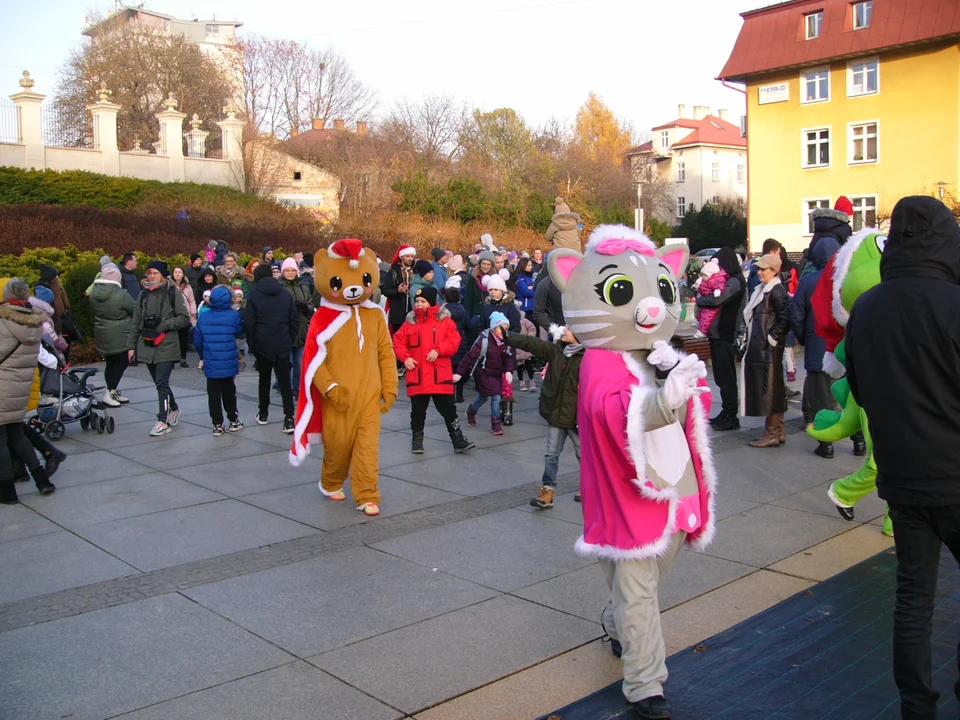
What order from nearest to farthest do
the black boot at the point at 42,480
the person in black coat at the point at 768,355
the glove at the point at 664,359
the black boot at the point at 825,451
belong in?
1. the glove at the point at 664,359
2. the black boot at the point at 42,480
3. the black boot at the point at 825,451
4. the person in black coat at the point at 768,355

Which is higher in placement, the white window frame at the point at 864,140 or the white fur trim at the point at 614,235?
the white window frame at the point at 864,140

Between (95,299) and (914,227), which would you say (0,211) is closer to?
(95,299)

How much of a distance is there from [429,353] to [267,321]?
88.2 inches

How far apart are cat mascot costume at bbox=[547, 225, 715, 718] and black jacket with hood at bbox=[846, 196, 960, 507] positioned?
2.27 ft

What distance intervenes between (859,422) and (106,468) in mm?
6587

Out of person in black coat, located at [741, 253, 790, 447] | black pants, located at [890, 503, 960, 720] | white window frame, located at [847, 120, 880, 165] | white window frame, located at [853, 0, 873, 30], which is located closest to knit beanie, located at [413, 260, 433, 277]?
person in black coat, located at [741, 253, 790, 447]

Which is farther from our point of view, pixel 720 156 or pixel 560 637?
pixel 720 156

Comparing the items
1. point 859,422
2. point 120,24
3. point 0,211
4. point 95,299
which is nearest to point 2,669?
point 859,422

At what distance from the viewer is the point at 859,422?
627cm

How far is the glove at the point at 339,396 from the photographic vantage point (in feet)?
23.1

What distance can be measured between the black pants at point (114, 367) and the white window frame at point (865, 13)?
119 ft

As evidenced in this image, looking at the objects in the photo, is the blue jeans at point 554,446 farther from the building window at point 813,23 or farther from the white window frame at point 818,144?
the building window at point 813,23

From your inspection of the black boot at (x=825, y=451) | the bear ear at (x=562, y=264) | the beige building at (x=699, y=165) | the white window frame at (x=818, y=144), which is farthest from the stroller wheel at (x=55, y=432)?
the beige building at (x=699, y=165)

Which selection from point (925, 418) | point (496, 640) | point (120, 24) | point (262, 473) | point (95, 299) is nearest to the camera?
point (925, 418)
